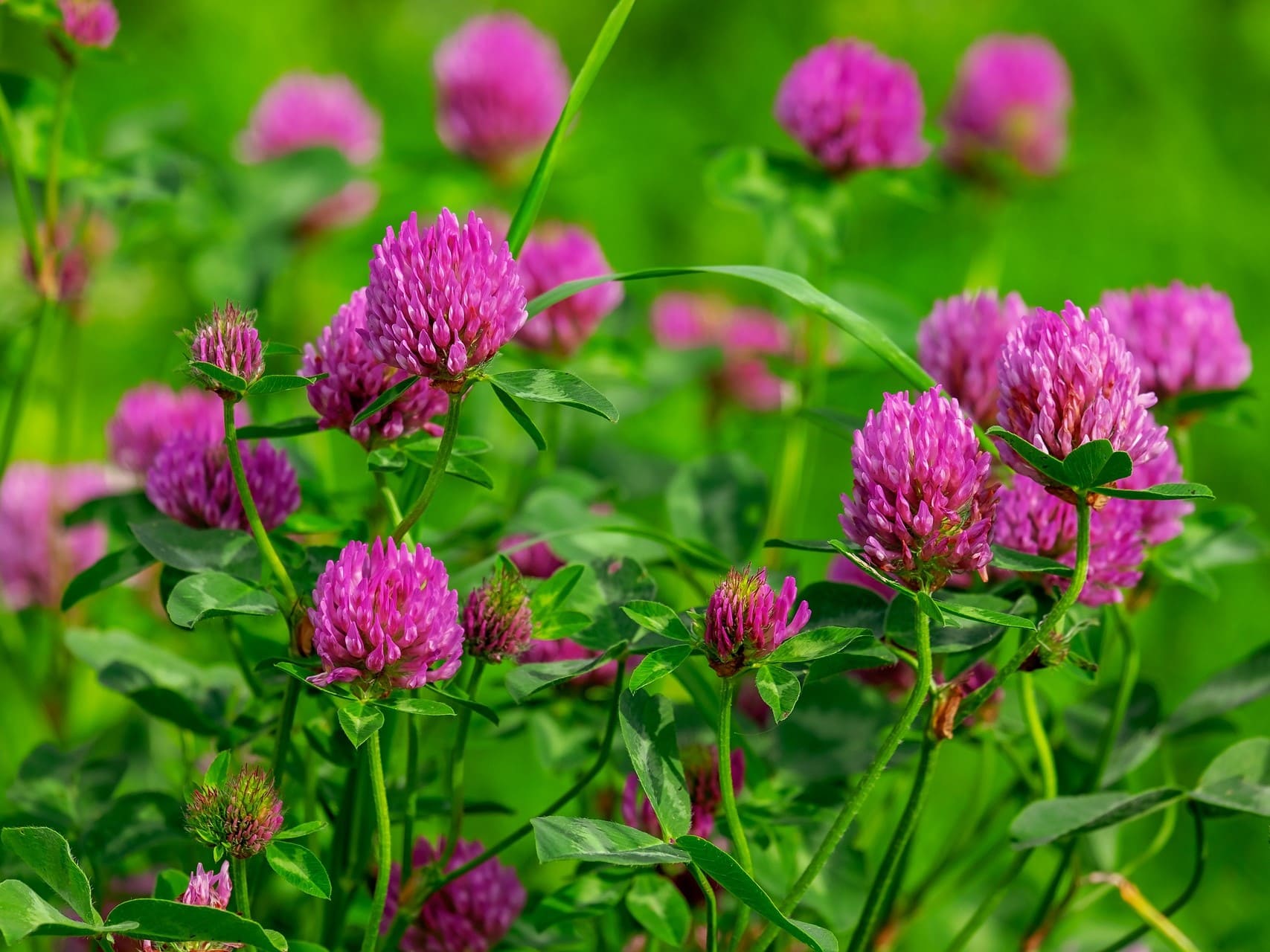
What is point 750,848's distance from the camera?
0.71 metres

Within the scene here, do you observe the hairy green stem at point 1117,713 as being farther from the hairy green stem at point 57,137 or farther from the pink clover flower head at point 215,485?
the hairy green stem at point 57,137

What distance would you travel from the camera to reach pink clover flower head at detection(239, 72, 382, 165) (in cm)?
153

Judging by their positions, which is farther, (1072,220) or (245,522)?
(1072,220)

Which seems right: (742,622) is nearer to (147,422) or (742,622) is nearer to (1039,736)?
(1039,736)

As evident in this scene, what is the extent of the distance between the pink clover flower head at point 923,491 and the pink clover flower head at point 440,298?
0.52 feet

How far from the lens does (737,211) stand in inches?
93.3

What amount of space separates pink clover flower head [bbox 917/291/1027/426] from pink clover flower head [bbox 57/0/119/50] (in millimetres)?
573

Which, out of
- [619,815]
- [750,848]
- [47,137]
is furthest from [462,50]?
[750,848]

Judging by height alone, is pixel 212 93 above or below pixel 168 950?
above

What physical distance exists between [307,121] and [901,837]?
118cm

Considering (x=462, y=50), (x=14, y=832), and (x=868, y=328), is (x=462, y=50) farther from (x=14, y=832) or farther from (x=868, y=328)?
(x=14, y=832)

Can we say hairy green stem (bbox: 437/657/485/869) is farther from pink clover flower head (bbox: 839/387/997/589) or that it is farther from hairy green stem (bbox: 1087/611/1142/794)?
hairy green stem (bbox: 1087/611/1142/794)

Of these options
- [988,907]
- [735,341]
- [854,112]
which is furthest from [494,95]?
[988,907]

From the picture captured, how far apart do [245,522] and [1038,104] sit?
971mm
